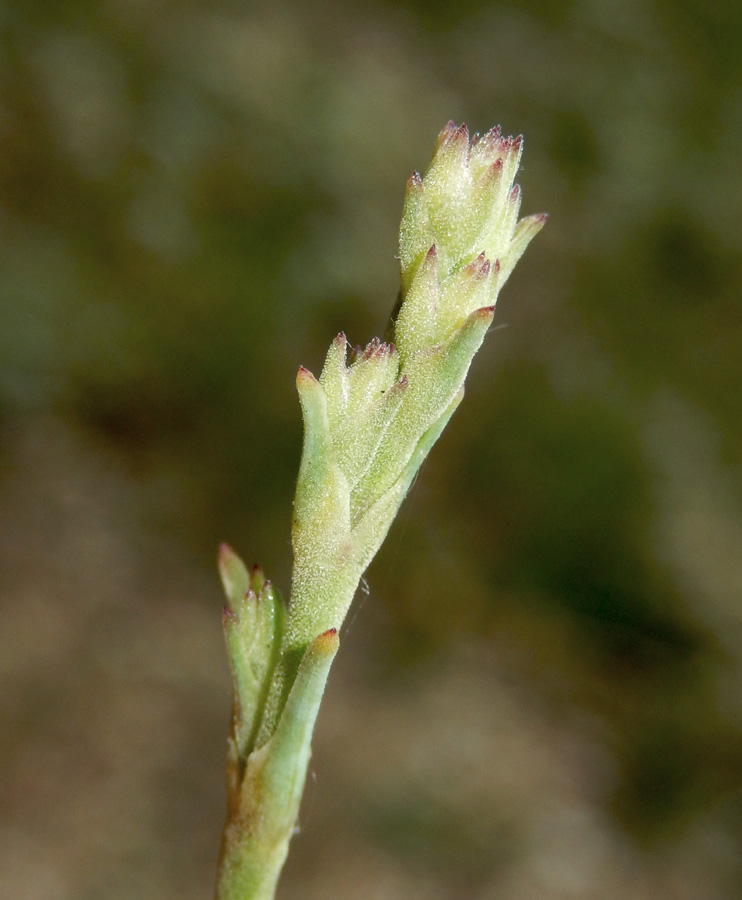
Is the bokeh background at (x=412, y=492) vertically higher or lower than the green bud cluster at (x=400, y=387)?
higher

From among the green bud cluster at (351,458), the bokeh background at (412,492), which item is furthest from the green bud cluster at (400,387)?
the bokeh background at (412,492)

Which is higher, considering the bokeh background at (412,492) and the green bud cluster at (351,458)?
the bokeh background at (412,492)

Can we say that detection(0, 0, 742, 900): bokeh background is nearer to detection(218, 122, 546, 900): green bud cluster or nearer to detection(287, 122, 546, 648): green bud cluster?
detection(218, 122, 546, 900): green bud cluster

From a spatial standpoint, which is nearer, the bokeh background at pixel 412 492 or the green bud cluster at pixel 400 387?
the green bud cluster at pixel 400 387

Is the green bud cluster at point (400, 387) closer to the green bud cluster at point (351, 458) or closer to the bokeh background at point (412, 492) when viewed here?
the green bud cluster at point (351, 458)

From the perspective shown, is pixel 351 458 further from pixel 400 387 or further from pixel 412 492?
pixel 412 492

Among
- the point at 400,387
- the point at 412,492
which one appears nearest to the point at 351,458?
the point at 400,387

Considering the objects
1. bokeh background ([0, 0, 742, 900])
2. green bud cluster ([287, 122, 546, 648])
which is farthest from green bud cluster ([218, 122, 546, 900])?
bokeh background ([0, 0, 742, 900])

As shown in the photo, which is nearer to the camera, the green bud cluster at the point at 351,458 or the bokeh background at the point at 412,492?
the green bud cluster at the point at 351,458

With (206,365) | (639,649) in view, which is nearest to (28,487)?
(206,365)
